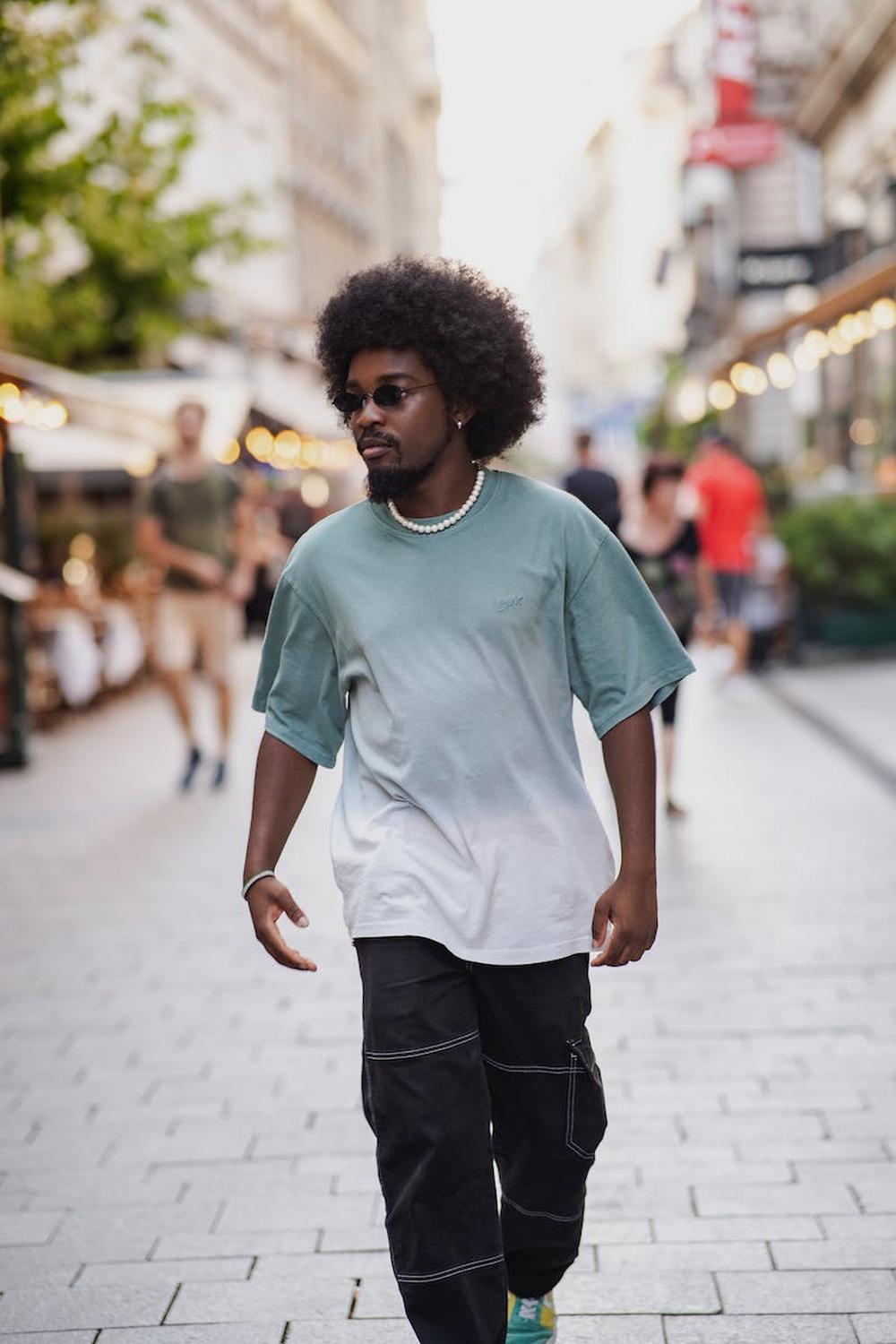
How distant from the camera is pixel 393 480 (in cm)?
291

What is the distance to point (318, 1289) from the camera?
361 cm

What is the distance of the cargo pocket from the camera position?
9.72 feet

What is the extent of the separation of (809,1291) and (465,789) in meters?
1.31

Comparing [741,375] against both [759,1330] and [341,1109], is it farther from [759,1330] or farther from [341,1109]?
[759,1330]

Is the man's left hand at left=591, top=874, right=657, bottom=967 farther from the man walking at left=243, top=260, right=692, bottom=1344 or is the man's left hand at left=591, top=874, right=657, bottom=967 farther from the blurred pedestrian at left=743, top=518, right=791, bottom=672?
the blurred pedestrian at left=743, top=518, right=791, bottom=672

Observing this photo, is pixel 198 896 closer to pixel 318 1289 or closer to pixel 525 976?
pixel 318 1289

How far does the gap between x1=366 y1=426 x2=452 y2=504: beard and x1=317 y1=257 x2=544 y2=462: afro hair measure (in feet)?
0.51

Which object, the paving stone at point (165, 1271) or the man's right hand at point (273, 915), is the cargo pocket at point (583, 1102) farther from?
the paving stone at point (165, 1271)

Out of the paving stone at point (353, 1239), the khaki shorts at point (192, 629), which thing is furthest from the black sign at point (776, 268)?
the paving stone at point (353, 1239)

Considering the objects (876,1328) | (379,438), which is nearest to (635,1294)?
(876,1328)

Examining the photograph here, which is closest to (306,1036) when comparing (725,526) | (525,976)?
(525,976)

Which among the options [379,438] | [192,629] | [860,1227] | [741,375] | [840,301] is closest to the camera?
[379,438]

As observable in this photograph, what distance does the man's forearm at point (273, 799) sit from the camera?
3076 mm

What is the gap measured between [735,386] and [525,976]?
60.8 feet
